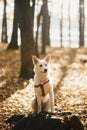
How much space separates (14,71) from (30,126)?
451 inches

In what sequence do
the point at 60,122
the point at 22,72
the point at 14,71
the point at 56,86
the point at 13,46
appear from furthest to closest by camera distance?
the point at 13,46 < the point at 14,71 < the point at 22,72 < the point at 56,86 < the point at 60,122

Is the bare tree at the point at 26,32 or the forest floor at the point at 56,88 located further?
the bare tree at the point at 26,32

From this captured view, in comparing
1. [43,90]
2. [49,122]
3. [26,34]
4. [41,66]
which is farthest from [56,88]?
[49,122]

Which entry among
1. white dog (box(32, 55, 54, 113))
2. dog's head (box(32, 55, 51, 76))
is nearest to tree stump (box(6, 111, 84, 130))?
white dog (box(32, 55, 54, 113))

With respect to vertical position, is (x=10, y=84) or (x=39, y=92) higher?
(x=39, y=92)

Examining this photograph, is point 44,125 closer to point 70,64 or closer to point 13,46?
point 70,64

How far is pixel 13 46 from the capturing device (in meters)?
26.6

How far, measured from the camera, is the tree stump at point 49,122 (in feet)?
22.4

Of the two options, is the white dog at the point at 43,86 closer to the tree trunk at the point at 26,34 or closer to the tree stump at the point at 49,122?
the tree stump at the point at 49,122

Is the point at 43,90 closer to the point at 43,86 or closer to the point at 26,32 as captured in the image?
the point at 43,86

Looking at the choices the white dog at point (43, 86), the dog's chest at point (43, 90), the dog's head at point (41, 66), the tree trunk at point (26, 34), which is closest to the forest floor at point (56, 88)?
the tree trunk at point (26, 34)

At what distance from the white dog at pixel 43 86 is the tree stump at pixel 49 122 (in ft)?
2.08

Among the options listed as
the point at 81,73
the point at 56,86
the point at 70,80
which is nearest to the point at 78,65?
the point at 81,73

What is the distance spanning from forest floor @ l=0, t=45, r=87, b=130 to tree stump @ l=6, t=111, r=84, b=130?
33.7 inches
